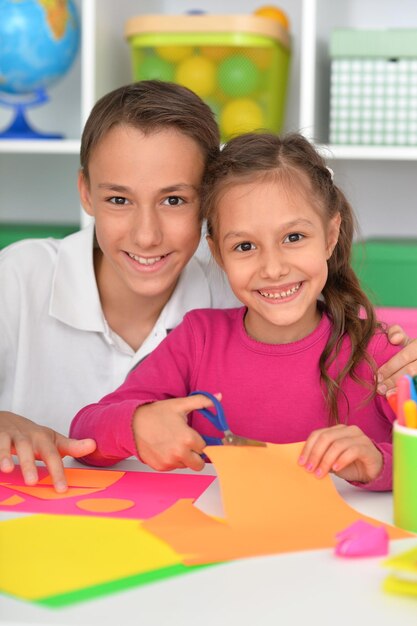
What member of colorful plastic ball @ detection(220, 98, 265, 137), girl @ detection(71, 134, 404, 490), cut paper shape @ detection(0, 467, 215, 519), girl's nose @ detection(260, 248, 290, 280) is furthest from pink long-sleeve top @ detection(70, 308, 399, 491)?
colorful plastic ball @ detection(220, 98, 265, 137)

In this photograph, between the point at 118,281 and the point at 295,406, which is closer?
the point at 295,406

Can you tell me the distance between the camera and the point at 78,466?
3.44ft

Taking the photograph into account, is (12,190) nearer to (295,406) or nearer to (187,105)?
(187,105)

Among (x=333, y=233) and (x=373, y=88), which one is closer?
(x=333, y=233)

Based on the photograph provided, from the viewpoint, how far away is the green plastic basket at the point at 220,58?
208cm

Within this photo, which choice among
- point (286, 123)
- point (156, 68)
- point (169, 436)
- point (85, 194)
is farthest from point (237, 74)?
point (169, 436)

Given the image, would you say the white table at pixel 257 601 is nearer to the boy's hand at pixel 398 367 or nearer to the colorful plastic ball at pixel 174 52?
the boy's hand at pixel 398 367

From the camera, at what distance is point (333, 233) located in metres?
1.31

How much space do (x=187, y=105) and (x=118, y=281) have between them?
31 centimetres

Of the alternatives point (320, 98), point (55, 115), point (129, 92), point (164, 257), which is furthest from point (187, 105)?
point (55, 115)

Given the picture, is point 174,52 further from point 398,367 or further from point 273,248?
point 398,367

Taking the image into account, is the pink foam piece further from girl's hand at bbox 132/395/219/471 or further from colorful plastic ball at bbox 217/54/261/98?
colorful plastic ball at bbox 217/54/261/98

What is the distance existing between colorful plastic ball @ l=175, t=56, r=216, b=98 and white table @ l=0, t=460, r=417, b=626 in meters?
1.55

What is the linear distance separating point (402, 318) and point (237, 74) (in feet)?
2.82
